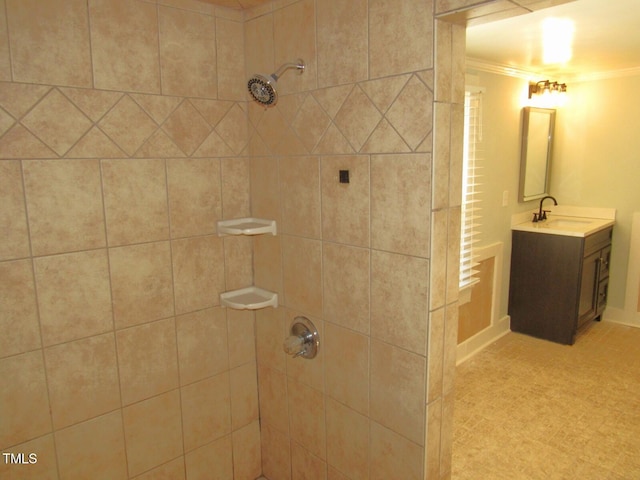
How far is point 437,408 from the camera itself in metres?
1.40

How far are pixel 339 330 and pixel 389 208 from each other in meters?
0.52

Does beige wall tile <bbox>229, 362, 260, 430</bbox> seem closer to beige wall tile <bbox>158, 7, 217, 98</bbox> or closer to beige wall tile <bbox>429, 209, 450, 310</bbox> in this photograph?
beige wall tile <bbox>429, 209, 450, 310</bbox>

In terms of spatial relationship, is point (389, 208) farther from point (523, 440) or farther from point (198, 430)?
point (523, 440)

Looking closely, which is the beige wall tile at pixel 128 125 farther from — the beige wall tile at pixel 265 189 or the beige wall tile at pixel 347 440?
the beige wall tile at pixel 347 440

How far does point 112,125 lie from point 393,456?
4.94 feet

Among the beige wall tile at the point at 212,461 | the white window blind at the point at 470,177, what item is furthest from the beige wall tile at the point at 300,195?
the white window blind at the point at 470,177

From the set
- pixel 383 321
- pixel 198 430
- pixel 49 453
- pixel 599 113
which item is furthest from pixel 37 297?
pixel 599 113

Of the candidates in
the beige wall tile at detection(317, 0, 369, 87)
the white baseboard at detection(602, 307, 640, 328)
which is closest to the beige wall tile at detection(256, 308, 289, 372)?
the beige wall tile at detection(317, 0, 369, 87)

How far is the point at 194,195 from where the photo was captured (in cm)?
178

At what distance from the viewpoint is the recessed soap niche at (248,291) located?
1.79m

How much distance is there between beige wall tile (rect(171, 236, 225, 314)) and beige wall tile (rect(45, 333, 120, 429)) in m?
0.32

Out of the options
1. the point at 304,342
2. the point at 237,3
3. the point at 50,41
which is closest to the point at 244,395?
the point at 304,342

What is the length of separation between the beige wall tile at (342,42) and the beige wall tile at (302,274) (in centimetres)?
61

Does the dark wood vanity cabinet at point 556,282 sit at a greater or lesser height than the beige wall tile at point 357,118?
lesser
